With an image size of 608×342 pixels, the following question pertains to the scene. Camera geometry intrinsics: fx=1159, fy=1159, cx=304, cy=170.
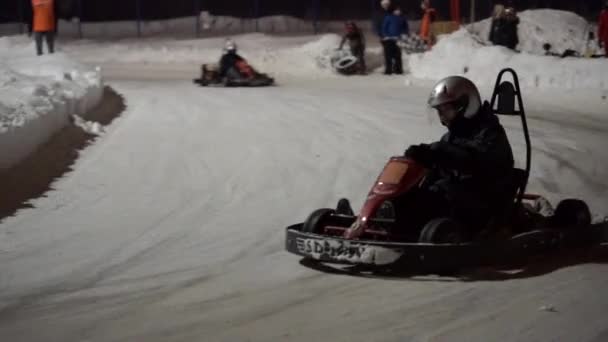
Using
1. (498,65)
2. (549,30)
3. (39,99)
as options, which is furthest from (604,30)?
(39,99)

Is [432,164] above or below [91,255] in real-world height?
above

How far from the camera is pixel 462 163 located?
714 centimetres

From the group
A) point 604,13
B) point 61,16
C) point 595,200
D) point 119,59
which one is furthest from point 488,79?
point 61,16

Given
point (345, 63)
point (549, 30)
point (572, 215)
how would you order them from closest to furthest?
point (572, 215) < point (345, 63) < point (549, 30)

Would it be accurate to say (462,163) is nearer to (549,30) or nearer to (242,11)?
(549,30)

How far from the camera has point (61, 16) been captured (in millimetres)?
39000

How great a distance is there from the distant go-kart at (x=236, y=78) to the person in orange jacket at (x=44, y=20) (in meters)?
4.04

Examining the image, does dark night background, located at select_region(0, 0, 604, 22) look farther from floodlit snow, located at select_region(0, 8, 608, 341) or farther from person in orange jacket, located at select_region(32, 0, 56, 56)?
floodlit snow, located at select_region(0, 8, 608, 341)

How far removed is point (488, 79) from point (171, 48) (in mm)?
14456

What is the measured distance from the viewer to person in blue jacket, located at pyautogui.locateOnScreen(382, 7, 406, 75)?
25516 millimetres

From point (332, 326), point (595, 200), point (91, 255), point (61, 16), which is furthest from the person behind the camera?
point (61, 16)

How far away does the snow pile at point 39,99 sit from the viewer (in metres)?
11.5

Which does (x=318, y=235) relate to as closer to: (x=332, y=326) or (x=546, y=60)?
(x=332, y=326)

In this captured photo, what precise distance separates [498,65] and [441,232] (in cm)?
1520
